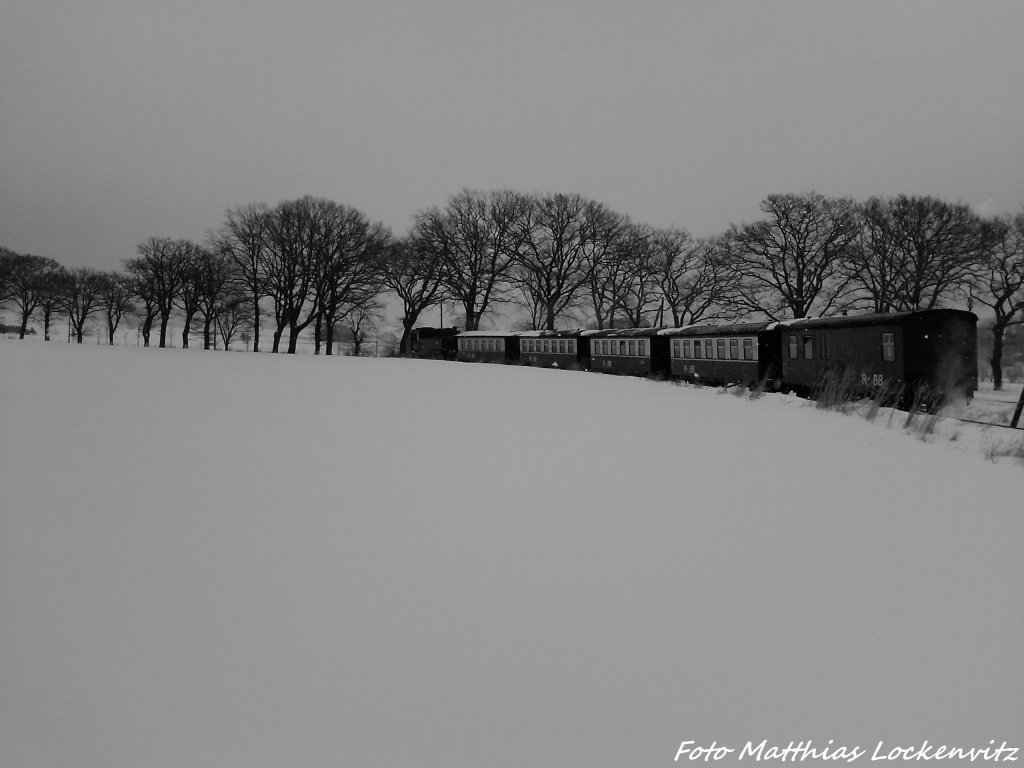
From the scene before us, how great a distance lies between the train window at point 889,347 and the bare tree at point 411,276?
28488 mm

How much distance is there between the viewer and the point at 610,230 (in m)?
43.1

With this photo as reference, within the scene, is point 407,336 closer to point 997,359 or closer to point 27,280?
point 27,280

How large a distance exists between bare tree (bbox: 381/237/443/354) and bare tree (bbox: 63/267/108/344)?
16619 millimetres

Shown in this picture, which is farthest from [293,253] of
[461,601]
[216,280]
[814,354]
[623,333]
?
[461,601]

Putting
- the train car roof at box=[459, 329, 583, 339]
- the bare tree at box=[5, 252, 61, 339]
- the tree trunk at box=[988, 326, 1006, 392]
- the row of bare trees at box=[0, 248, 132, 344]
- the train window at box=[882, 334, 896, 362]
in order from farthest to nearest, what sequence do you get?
the train car roof at box=[459, 329, 583, 339], the tree trunk at box=[988, 326, 1006, 392], the train window at box=[882, 334, 896, 362], the row of bare trees at box=[0, 248, 132, 344], the bare tree at box=[5, 252, 61, 339]

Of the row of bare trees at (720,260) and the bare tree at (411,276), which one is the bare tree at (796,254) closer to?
the row of bare trees at (720,260)

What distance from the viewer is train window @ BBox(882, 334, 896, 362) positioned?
53.7ft

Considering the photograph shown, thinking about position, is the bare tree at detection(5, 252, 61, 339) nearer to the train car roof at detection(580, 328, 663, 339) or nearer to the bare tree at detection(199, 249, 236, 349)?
the bare tree at detection(199, 249, 236, 349)

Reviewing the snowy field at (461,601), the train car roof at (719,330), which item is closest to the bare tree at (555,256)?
the train car roof at (719,330)

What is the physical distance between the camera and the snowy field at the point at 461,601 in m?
1.95

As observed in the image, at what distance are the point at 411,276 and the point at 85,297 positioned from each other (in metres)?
20.3

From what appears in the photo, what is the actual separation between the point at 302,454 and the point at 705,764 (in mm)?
3513

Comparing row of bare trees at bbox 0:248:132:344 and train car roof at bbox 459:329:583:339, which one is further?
train car roof at bbox 459:329:583:339

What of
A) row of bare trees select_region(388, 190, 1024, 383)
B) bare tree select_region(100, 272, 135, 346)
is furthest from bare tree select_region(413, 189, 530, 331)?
bare tree select_region(100, 272, 135, 346)
